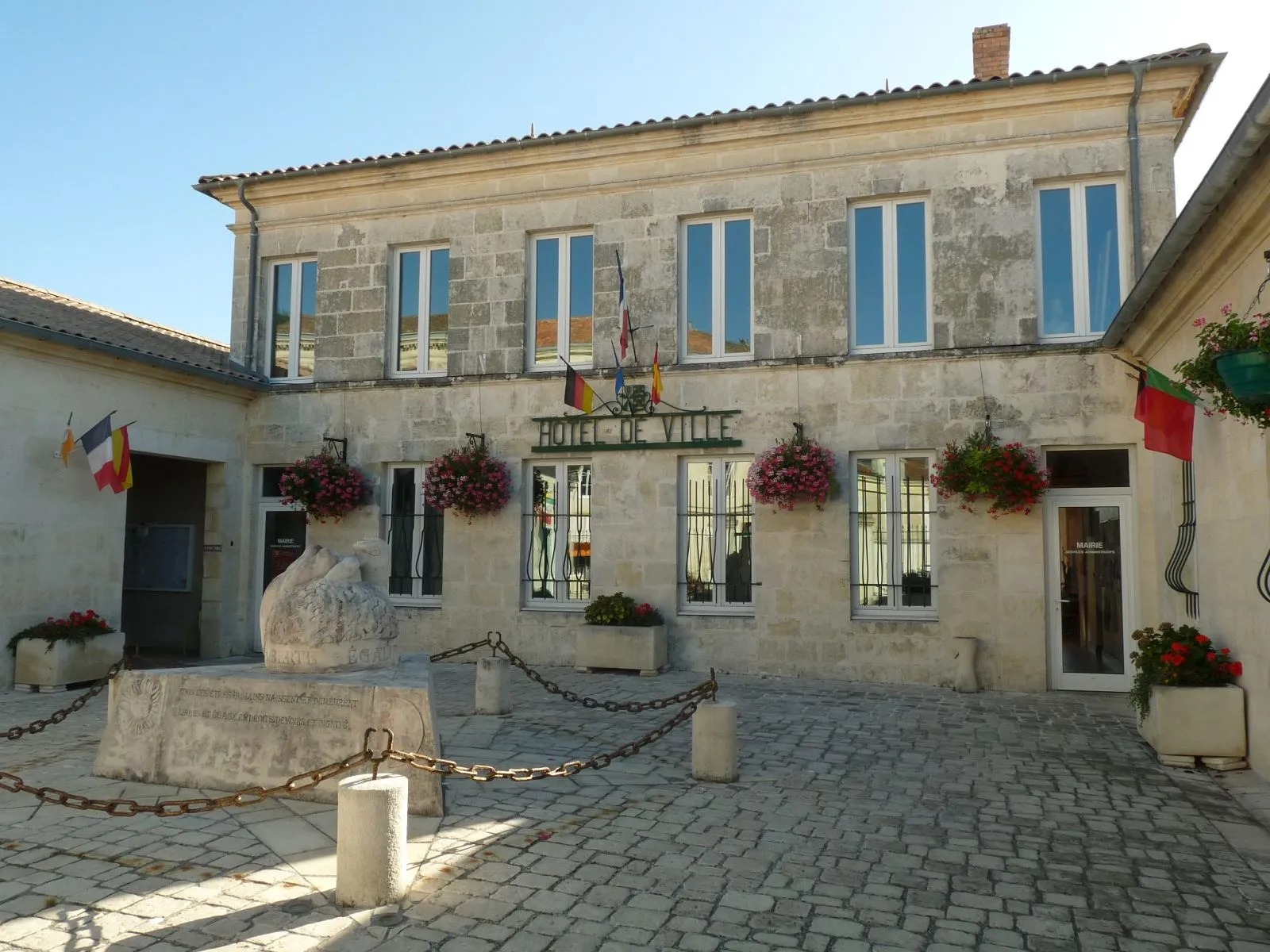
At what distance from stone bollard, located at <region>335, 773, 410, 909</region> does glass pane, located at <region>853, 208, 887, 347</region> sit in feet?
28.1

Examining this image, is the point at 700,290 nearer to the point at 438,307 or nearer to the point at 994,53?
the point at 438,307

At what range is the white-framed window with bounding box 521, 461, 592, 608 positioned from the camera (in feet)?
39.9

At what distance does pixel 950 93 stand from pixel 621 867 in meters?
9.40

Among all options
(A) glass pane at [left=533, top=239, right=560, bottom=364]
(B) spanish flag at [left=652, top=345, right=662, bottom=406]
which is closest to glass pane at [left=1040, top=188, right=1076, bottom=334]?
(B) spanish flag at [left=652, top=345, right=662, bottom=406]

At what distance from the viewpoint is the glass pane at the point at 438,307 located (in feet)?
42.6

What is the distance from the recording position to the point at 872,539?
1096 cm

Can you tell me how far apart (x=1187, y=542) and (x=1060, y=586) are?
2.42 m

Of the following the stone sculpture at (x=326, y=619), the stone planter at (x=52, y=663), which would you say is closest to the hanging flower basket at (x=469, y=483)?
the stone planter at (x=52, y=663)

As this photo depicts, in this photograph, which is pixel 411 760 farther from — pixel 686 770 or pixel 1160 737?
pixel 1160 737

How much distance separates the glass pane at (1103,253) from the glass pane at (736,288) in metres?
3.82

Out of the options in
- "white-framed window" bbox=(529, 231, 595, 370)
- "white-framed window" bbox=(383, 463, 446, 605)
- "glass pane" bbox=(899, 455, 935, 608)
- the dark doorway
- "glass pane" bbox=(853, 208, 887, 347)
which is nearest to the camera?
"glass pane" bbox=(899, 455, 935, 608)

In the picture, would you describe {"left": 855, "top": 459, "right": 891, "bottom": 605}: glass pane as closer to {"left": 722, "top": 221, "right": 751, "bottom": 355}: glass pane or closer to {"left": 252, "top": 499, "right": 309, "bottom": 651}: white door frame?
{"left": 722, "top": 221, "right": 751, "bottom": 355}: glass pane

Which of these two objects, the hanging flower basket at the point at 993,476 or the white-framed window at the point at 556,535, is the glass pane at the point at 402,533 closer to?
the white-framed window at the point at 556,535

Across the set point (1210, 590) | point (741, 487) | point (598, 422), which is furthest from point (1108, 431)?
point (598, 422)
